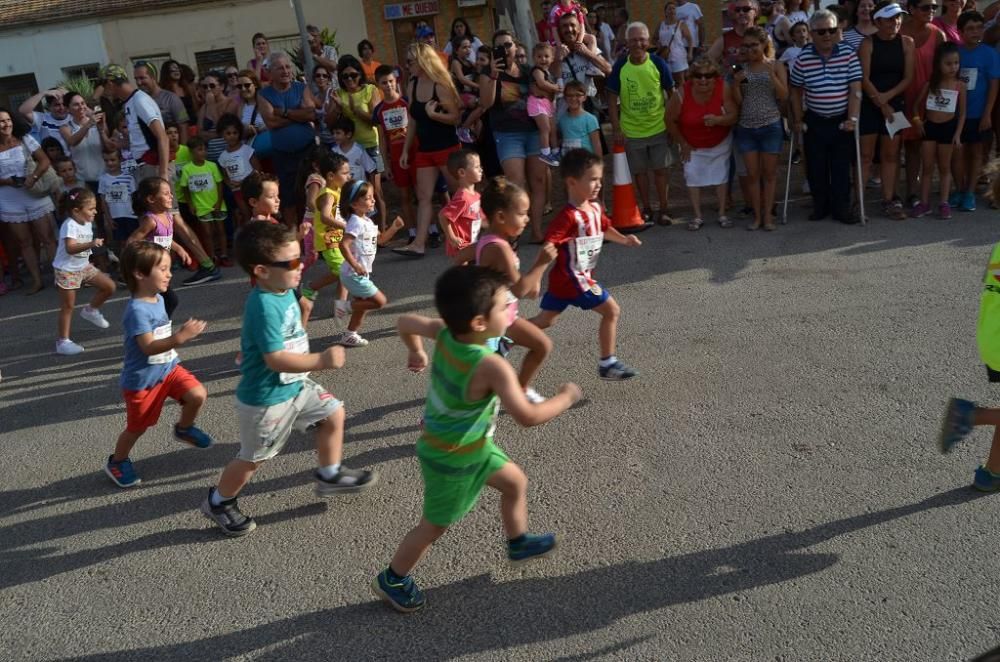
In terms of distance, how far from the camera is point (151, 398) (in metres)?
4.80

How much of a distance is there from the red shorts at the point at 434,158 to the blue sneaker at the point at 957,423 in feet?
20.5

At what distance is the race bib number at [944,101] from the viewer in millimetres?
8664

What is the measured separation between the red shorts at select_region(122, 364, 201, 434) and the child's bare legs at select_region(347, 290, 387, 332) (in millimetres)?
1915

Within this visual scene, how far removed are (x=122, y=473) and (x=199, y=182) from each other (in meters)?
5.55

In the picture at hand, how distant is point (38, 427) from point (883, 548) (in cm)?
507

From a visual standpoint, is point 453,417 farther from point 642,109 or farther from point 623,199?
point 642,109

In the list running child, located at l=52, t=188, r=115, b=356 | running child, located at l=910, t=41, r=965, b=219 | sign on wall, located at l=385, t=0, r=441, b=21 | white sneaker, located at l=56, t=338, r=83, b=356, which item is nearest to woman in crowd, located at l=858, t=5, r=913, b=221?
running child, located at l=910, t=41, r=965, b=219

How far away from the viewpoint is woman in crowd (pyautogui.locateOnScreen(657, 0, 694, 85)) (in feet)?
43.2

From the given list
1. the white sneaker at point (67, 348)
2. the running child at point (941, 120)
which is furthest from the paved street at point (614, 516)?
the running child at point (941, 120)

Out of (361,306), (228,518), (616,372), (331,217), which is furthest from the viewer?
(331,217)

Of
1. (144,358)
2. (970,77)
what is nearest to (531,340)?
(144,358)

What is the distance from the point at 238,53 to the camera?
24391mm

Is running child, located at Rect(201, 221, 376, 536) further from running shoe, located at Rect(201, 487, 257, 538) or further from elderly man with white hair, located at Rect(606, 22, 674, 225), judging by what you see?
elderly man with white hair, located at Rect(606, 22, 674, 225)

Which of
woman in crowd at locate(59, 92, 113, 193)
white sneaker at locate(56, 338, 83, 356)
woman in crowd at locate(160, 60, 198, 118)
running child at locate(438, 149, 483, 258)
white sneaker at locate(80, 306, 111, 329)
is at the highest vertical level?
woman in crowd at locate(160, 60, 198, 118)
